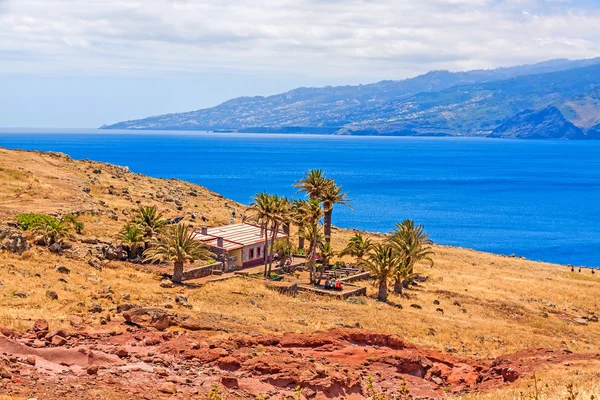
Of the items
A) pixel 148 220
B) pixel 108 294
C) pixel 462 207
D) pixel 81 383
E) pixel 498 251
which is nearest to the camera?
pixel 81 383

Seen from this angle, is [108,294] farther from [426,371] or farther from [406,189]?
[406,189]

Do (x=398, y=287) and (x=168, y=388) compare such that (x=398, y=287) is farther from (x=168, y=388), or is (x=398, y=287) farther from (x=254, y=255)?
(x=168, y=388)

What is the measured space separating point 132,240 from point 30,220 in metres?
7.99

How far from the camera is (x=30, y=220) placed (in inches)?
1939

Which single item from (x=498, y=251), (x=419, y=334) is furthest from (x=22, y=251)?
(x=498, y=251)

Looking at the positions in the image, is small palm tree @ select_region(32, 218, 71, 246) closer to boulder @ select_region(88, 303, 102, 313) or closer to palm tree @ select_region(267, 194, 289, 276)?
palm tree @ select_region(267, 194, 289, 276)

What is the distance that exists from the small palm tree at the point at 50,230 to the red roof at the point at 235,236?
471 inches

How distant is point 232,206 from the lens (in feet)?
289

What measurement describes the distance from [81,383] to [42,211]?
1624 inches

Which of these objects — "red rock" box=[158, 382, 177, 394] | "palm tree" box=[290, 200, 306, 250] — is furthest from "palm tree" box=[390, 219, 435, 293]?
"red rock" box=[158, 382, 177, 394]

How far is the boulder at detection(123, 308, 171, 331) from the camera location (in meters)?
26.8

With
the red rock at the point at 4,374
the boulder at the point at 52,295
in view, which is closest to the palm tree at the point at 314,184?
the boulder at the point at 52,295

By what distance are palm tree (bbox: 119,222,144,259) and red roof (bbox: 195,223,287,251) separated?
6077 mm

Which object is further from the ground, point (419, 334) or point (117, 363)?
point (117, 363)
